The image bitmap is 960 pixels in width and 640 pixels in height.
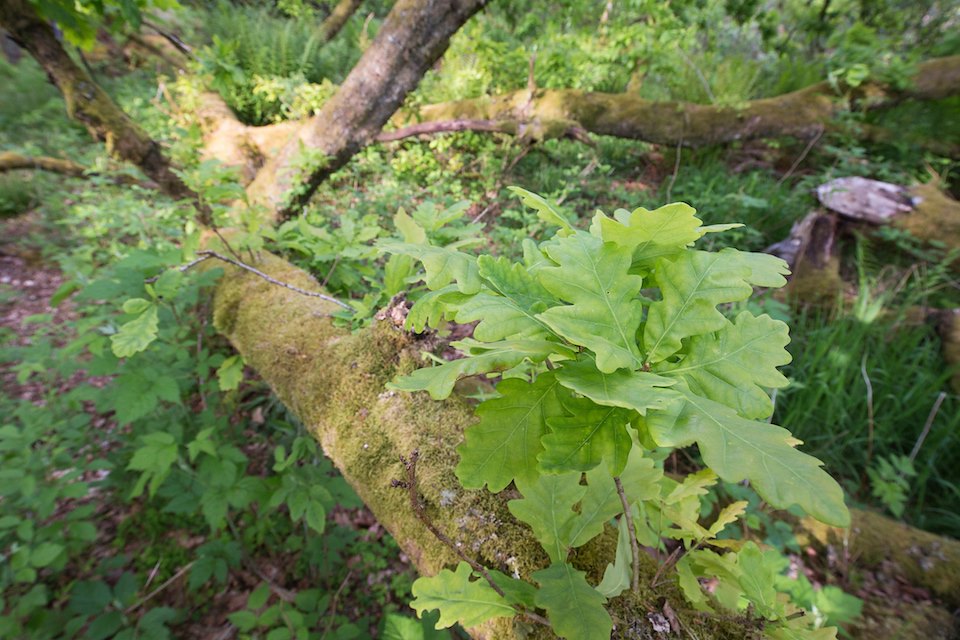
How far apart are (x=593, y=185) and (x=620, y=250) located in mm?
4122

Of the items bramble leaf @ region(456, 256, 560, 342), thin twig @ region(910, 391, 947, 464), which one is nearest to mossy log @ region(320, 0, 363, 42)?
bramble leaf @ region(456, 256, 560, 342)

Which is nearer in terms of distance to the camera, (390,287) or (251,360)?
(390,287)

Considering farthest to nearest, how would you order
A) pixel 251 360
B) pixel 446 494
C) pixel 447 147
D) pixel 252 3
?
pixel 252 3, pixel 447 147, pixel 251 360, pixel 446 494

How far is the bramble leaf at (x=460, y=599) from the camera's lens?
63cm

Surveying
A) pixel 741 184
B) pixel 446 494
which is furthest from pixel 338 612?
pixel 741 184

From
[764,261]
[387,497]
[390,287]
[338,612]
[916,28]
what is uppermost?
[916,28]

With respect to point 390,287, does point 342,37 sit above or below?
above

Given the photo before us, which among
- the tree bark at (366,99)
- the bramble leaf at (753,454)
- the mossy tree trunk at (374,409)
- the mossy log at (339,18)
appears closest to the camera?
the bramble leaf at (753,454)

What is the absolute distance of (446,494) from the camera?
895 millimetres

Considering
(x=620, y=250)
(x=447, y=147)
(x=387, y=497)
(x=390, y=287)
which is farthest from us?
(x=447, y=147)

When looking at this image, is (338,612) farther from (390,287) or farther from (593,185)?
(593,185)

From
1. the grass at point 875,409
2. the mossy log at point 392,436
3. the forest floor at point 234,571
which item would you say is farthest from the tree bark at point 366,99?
the grass at point 875,409

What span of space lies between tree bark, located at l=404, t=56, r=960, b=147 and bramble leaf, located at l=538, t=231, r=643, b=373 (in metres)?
4.27

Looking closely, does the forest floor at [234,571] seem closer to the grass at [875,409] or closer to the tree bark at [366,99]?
the tree bark at [366,99]
